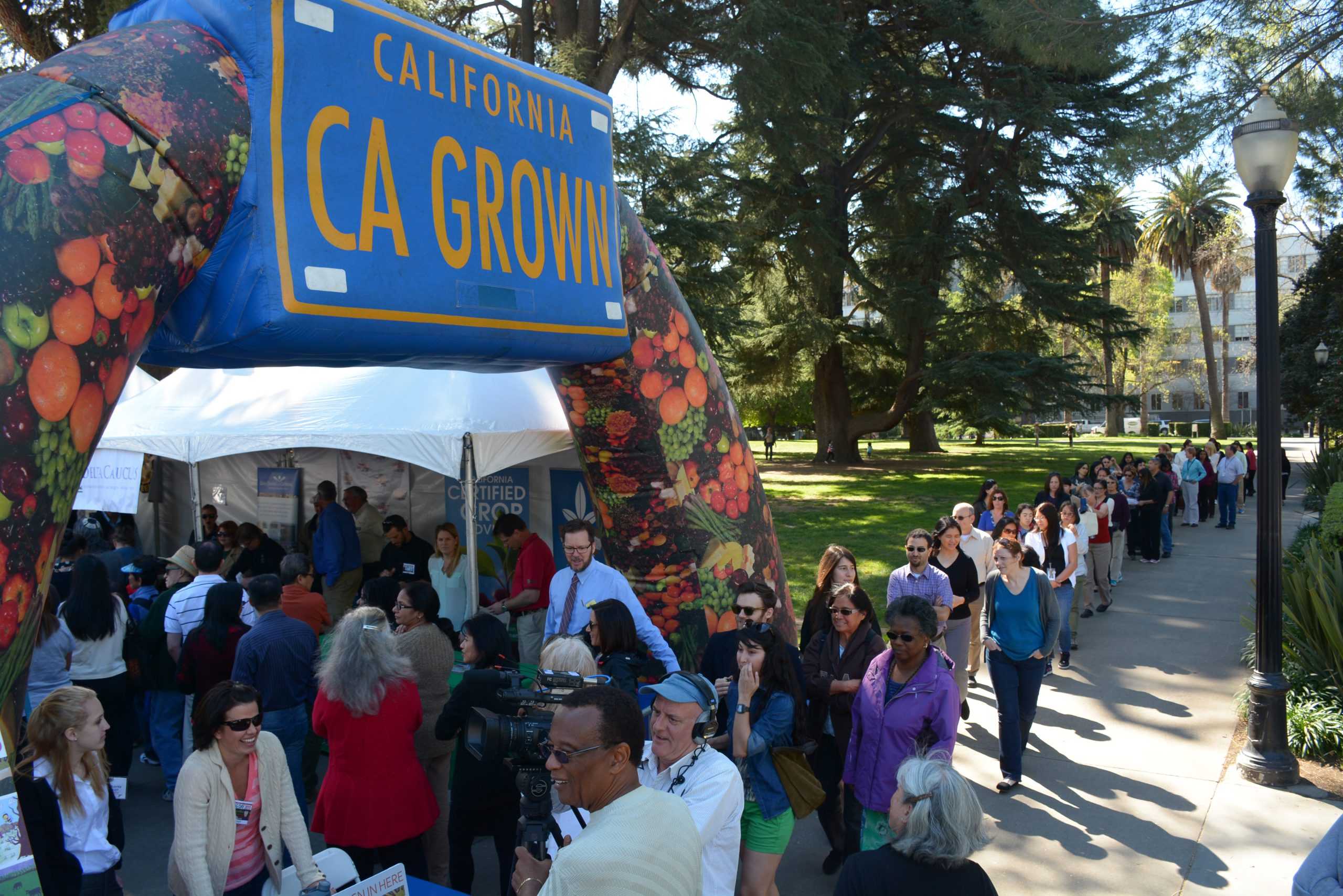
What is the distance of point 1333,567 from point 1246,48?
6.42 meters

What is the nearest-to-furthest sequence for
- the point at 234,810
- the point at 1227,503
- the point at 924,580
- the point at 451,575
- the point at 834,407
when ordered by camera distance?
1. the point at 234,810
2. the point at 924,580
3. the point at 451,575
4. the point at 1227,503
5. the point at 834,407

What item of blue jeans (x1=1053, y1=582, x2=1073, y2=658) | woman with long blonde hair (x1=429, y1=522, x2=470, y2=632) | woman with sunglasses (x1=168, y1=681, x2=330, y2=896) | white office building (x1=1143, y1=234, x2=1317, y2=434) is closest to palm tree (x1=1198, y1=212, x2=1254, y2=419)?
white office building (x1=1143, y1=234, x2=1317, y2=434)

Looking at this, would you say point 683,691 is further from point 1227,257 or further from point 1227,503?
point 1227,257

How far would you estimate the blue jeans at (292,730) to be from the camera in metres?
5.17

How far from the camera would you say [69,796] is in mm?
3635

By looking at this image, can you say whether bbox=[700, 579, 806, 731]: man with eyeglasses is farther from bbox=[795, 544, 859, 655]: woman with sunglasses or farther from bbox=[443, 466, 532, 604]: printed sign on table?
bbox=[443, 466, 532, 604]: printed sign on table

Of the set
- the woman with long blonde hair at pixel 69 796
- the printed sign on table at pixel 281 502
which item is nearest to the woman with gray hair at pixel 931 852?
the woman with long blonde hair at pixel 69 796

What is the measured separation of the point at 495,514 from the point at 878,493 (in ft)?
51.2

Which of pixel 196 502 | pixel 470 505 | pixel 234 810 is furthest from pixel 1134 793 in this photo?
pixel 196 502

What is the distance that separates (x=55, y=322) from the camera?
9.70 ft

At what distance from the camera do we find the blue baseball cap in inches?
128

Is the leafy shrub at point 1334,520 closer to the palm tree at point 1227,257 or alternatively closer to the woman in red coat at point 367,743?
the woman in red coat at point 367,743

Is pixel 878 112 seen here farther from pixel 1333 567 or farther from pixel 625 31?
pixel 1333 567

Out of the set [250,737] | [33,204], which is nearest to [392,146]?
[33,204]
